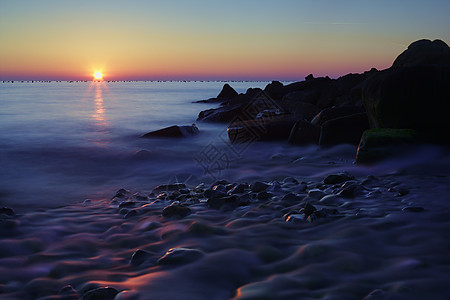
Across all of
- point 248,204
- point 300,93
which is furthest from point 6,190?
point 300,93

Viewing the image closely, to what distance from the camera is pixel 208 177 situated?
6621 millimetres

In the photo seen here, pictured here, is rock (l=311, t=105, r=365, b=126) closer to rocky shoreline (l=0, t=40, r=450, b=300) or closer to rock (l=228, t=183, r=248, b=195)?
rocky shoreline (l=0, t=40, r=450, b=300)

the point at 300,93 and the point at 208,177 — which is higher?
the point at 300,93

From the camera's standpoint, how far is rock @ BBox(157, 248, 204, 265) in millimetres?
2750

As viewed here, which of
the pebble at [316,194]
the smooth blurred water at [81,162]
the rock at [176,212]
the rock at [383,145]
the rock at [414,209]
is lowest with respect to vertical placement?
the smooth blurred water at [81,162]

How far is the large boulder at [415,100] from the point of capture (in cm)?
659

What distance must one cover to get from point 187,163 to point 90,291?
6.09 metres

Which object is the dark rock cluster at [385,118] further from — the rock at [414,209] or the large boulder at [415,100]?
the rock at [414,209]

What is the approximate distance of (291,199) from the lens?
425 cm

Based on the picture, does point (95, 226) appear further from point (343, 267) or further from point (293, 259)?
point (343, 267)

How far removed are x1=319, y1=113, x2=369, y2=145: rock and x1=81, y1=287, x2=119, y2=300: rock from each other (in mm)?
6644

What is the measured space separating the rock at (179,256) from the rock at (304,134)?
20.7 feet

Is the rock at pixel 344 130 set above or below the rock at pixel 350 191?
above

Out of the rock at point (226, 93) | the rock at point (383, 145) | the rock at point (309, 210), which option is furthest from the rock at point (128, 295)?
the rock at point (226, 93)
